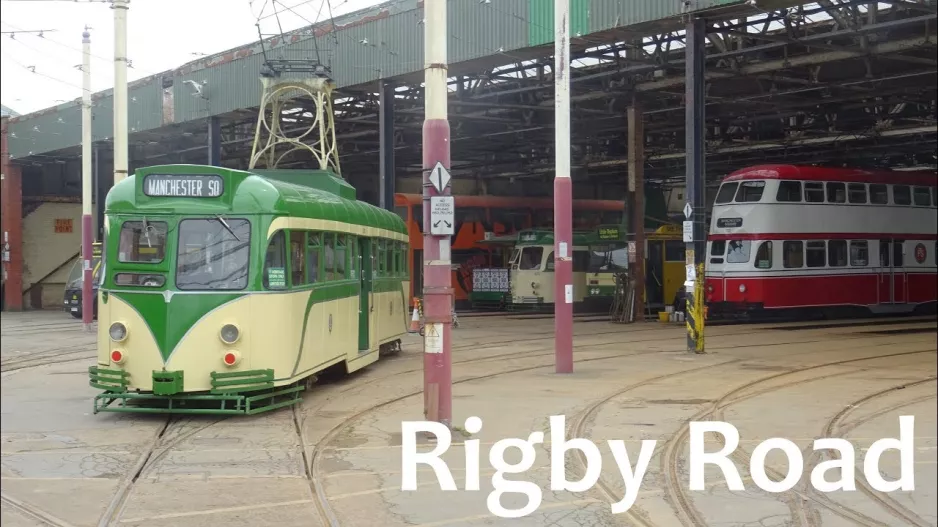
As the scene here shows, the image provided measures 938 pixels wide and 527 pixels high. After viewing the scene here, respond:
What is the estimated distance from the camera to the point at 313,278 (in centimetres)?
1293

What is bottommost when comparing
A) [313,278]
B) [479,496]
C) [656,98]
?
[479,496]

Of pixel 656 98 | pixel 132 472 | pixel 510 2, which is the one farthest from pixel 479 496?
pixel 656 98

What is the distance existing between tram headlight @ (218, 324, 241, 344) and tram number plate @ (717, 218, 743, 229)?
771 inches

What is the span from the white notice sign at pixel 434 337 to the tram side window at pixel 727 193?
1934 cm

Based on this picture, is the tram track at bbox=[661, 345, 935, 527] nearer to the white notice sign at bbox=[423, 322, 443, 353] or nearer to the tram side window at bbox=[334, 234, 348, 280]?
the white notice sign at bbox=[423, 322, 443, 353]

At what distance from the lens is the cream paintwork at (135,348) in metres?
11.3

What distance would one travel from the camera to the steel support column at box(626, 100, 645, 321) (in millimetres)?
28984

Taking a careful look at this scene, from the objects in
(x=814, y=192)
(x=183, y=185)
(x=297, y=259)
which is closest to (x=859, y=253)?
(x=814, y=192)

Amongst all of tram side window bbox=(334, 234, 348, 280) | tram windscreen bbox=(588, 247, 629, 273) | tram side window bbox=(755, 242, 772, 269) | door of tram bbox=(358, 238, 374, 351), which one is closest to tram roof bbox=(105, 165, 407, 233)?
tram side window bbox=(334, 234, 348, 280)

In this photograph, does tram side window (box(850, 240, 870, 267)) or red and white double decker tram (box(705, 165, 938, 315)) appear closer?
red and white double decker tram (box(705, 165, 938, 315))

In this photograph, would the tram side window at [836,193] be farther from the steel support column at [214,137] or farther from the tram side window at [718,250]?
the steel support column at [214,137]

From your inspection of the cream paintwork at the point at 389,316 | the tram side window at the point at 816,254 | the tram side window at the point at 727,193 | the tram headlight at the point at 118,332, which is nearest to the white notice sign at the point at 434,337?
the tram headlight at the point at 118,332

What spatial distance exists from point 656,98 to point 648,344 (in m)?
10.5

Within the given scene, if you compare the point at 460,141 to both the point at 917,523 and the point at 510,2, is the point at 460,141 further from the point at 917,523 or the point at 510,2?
the point at 917,523
